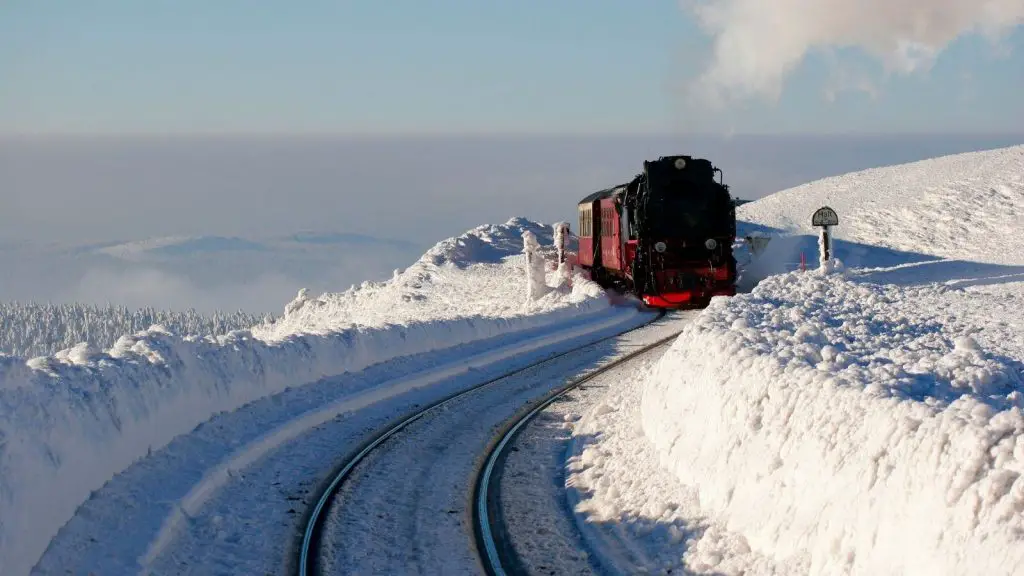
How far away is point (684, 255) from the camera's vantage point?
29.2 metres

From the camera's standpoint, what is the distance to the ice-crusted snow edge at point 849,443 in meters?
6.59

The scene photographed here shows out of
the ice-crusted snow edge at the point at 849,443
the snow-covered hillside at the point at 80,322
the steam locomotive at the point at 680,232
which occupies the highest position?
the steam locomotive at the point at 680,232

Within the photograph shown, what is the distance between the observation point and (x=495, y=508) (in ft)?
36.2

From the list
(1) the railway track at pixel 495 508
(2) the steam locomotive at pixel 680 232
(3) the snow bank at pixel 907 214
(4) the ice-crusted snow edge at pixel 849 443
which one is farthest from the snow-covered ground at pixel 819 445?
(3) the snow bank at pixel 907 214

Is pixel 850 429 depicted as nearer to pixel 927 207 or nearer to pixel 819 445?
pixel 819 445

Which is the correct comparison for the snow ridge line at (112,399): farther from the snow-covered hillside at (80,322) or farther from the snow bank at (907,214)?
the snow-covered hillside at (80,322)

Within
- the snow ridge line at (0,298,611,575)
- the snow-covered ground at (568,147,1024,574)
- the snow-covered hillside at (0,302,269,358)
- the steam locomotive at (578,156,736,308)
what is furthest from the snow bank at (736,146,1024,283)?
the snow-covered hillside at (0,302,269,358)

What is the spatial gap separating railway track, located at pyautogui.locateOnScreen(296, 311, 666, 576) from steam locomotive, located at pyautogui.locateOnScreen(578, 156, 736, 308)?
8.77 metres

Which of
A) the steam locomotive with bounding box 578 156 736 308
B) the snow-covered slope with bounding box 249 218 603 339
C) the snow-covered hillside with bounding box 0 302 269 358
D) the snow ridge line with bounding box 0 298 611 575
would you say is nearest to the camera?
the snow ridge line with bounding box 0 298 611 575

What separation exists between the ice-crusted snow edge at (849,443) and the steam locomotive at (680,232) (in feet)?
46.1

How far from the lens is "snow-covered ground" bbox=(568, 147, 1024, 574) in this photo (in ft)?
22.0

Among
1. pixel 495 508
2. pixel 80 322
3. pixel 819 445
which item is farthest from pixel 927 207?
pixel 80 322

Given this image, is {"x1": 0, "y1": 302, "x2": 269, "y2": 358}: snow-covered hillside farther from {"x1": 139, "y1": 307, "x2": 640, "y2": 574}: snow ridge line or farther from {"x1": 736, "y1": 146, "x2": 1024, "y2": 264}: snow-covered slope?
{"x1": 139, "y1": 307, "x2": 640, "y2": 574}: snow ridge line

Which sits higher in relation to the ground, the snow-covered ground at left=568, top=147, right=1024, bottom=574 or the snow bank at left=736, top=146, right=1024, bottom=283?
the snow bank at left=736, top=146, right=1024, bottom=283
